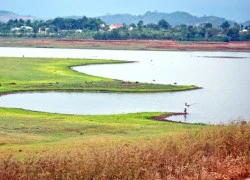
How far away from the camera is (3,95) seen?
170 ft

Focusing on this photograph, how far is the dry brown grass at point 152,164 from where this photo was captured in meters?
12.2

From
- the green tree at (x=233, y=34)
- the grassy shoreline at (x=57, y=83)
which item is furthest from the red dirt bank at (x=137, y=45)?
the grassy shoreline at (x=57, y=83)

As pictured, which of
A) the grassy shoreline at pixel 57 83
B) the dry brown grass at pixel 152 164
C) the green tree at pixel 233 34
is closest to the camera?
the dry brown grass at pixel 152 164

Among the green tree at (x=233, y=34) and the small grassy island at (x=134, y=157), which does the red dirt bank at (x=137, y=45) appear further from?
the small grassy island at (x=134, y=157)

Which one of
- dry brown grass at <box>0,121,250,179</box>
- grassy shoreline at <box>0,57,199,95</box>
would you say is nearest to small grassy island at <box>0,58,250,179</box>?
dry brown grass at <box>0,121,250,179</box>

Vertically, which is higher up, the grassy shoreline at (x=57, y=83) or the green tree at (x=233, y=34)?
the green tree at (x=233, y=34)

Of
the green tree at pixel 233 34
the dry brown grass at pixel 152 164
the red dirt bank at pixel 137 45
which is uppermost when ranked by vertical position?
the dry brown grass at pixel 152 164

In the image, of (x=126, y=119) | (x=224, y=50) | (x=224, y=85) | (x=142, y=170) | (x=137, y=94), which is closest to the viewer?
(x=142, y=170)

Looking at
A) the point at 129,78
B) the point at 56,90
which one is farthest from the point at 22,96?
the point at 129,78

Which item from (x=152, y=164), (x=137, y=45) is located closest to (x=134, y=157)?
(x=152, y=164)

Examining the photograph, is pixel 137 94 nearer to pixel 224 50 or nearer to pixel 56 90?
pixel 56 90

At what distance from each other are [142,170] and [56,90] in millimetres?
45632

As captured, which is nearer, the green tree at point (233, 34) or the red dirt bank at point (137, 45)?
the red dirt bank at point (137, 45)

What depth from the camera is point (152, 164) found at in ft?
43.1
